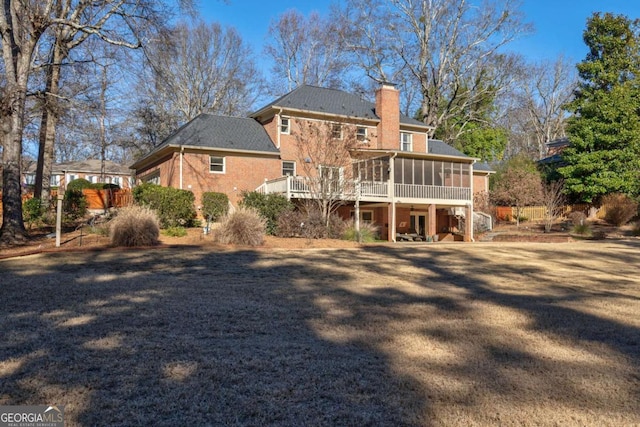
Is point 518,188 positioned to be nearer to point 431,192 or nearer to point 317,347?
point 431,192

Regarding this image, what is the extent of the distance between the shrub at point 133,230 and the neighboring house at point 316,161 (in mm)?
9206

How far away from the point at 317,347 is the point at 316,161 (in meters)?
17.4

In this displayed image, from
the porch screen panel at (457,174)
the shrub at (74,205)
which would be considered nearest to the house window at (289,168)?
the porch screen panel at (457,174)

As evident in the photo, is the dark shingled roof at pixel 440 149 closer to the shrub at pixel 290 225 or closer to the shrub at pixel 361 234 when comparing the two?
the shrub at pixel 361 234

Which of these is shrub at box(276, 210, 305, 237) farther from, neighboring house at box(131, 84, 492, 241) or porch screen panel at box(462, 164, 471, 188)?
porch screen panel at box(462, 164, 471, 188)

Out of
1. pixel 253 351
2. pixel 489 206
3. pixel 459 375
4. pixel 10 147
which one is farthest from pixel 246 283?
pixel 489 206

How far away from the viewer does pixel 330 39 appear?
41281 millimetres

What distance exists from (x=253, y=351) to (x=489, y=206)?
3290cm

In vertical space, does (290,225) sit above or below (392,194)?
below

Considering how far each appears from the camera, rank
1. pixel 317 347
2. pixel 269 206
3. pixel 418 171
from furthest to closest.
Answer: pixel 418 171 < pixel 269 206 < pixel 317 347

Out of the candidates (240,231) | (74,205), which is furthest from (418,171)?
(74,205)

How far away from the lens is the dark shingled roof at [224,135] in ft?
85.4

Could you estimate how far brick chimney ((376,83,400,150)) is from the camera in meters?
30.1

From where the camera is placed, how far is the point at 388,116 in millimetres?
30312
